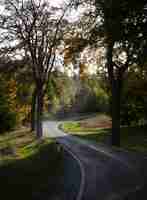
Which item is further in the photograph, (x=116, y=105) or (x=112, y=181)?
(x=116, y=105)

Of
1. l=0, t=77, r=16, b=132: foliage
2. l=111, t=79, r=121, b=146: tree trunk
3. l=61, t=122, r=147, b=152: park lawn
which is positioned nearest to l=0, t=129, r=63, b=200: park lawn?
l=61, t=122, r=147, b=152: park lawn

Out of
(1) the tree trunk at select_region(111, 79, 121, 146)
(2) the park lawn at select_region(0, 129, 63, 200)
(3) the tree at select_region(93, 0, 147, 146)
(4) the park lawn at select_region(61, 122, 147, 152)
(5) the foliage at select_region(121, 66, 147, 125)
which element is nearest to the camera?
(2) the park lawn at select_region(0, 129, 63, 200)

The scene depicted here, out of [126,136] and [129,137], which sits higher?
[129,137]

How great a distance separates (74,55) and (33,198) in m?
19.0

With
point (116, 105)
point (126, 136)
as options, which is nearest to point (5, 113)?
point (126, 136)

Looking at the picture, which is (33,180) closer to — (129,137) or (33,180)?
(33,180)

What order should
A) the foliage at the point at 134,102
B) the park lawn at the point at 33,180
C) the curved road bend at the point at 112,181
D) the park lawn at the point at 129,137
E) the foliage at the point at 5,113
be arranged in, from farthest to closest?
the foliage at the point at 5,113 < the foliage at the point at 134,102 < the park lawn at the point at 129,137 < the park lawn at the point at 33,180 < the curved road bend at the point at 112,181

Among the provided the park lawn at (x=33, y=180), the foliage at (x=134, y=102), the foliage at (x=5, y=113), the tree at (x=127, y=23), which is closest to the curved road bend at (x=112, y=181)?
the park lawn at (x=33, y=180)

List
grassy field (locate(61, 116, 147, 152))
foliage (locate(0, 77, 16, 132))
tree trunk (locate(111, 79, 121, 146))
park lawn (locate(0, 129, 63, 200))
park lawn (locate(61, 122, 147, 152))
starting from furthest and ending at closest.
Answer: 1. foliage (locate(0, 77, 16, 132))
2. tree trunk (locate(111, 79, 121, 146))
3. grassy field (locate(61, 116, 147, 152))
4. park lawn (locate(61, 122, 147, 152))
5. park lawn (locate(0, 129, 63, 200))

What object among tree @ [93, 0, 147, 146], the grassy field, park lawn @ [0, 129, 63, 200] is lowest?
the grassy field

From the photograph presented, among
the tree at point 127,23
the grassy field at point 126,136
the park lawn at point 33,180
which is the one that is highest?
the tree at point 127,23

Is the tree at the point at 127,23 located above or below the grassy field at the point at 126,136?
above

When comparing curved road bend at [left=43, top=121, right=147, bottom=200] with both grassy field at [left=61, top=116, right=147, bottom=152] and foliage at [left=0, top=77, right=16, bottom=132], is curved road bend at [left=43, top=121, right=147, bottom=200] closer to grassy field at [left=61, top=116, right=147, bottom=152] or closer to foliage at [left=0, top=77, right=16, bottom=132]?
grassy field at [left=61, top=116, right=147, bottom=152]

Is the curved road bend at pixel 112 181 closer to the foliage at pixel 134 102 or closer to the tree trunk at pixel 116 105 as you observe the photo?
the tree trunk at pixel 116 105
